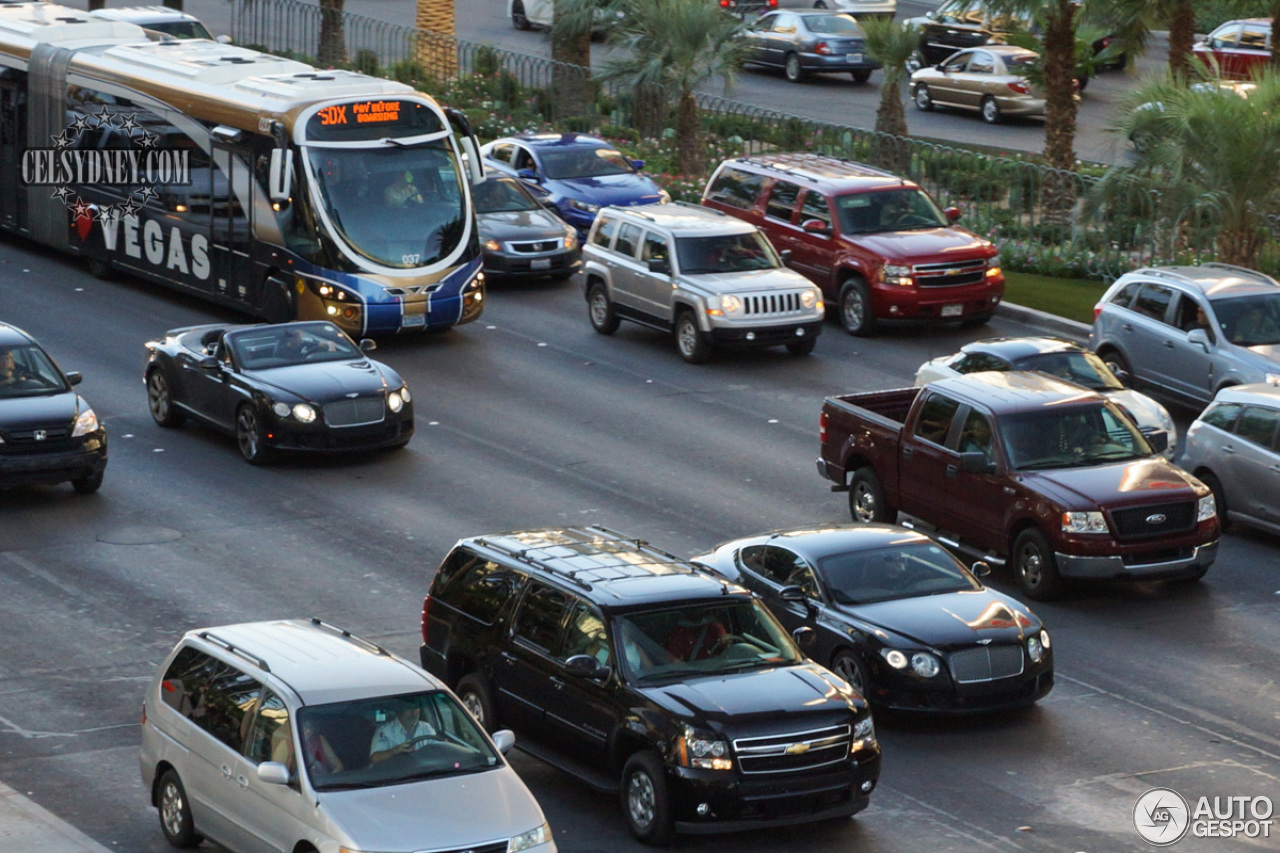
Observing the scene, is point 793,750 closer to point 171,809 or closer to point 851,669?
point 851,669

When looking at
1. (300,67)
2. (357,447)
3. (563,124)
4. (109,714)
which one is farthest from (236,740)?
(563,124)

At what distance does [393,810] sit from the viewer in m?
11.5

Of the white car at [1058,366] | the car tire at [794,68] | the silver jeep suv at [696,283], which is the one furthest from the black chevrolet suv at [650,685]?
the car tire at [794,68]

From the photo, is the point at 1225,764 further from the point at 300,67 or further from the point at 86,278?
the point at 86,278

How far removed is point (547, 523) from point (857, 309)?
9927 mm

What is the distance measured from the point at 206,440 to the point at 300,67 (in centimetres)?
771

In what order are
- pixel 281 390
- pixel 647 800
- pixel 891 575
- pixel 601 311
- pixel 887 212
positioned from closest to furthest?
pixel 647 800, pixel 891 575, pixel 281 390, pixel 601 311, pixel 887 212

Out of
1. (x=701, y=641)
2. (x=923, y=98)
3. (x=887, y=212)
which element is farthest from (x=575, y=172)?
(x=701, y=641)

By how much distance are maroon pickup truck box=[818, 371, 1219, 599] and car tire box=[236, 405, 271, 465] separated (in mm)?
6543

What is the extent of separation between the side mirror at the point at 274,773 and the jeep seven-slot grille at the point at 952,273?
61.1 feet

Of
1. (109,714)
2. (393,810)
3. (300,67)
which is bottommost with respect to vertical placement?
(109,714)

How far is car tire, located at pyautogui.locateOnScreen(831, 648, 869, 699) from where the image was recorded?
15.7 m

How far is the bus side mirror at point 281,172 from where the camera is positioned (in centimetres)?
2720

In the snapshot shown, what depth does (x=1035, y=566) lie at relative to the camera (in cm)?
1902
